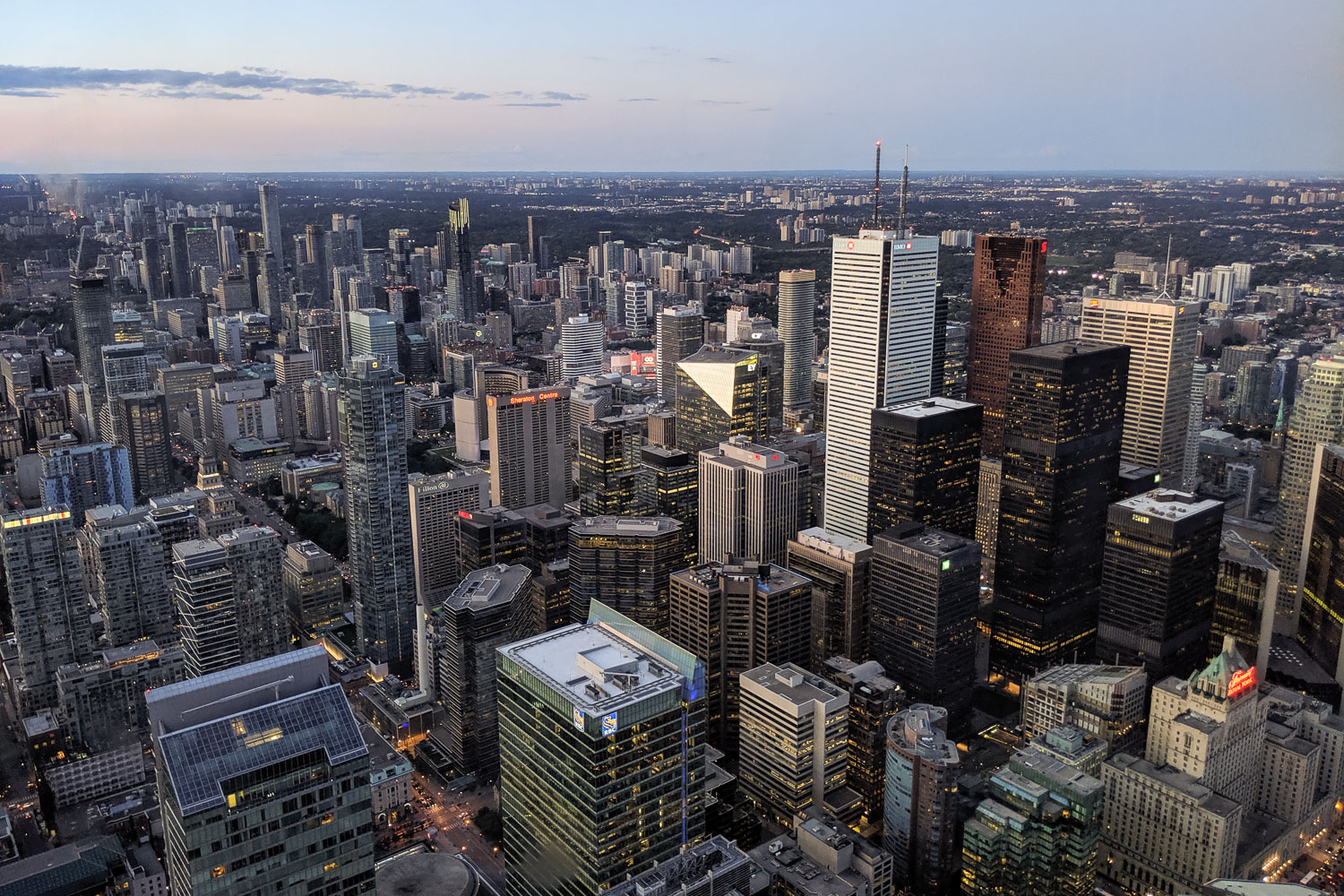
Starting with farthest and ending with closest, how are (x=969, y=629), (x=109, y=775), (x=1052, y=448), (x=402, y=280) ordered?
(x=402, y=280)
(x=1052, y=448)
(x=969, y=629)
(x=109, y=775)

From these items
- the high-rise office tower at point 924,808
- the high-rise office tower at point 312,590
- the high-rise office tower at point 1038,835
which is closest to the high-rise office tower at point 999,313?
the high-rise office tower at point 924,808

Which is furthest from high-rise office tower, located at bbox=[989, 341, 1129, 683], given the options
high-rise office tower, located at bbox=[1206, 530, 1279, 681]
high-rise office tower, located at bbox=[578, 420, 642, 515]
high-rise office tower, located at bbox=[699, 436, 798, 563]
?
high-rise office tower, located at bbox=[578, 420, 642, 515]

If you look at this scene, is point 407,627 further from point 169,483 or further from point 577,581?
point 169,483

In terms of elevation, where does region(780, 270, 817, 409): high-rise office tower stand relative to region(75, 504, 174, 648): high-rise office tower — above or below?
above

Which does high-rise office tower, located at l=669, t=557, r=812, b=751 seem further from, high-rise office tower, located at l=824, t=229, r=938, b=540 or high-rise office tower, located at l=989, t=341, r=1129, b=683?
high-rise office tower, located at l=824, t=229, r=938, b=540

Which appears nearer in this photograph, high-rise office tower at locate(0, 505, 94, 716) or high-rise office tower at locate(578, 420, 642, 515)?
high-rise office tower at locate(0, 505, 94, 716)

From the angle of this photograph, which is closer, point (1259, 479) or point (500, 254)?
point (1259, 479)

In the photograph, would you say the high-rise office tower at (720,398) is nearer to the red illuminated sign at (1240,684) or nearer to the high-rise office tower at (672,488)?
the high-rise office tower at (672,488)

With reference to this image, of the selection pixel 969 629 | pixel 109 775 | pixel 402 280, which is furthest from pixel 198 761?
pixel 402 280
